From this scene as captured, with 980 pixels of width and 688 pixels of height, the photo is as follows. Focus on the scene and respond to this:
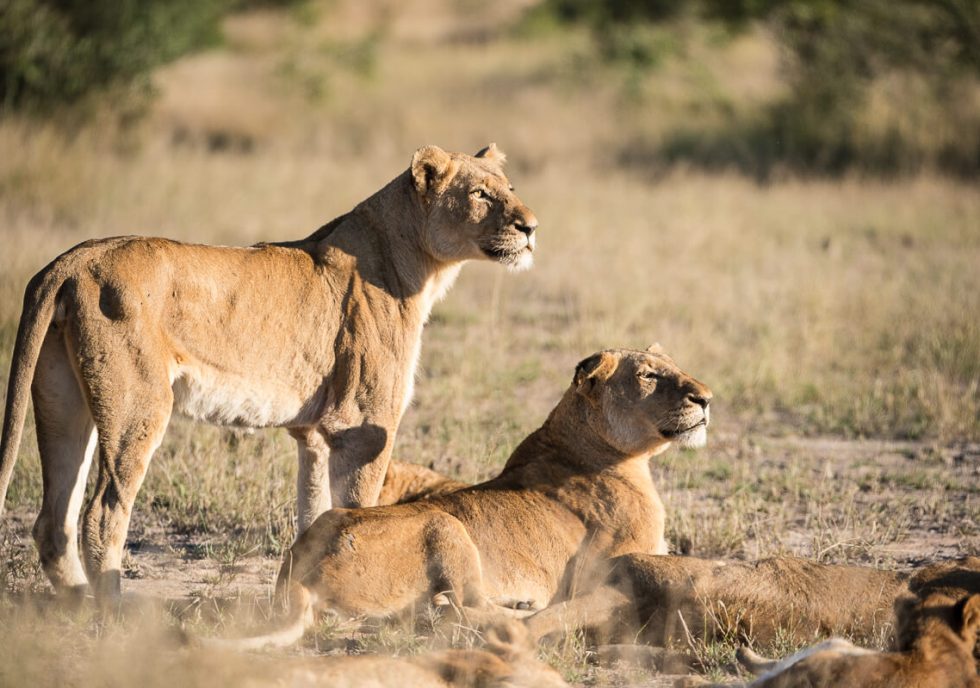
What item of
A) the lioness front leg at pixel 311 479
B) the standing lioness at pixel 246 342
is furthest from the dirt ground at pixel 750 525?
the standing lioness at pixel 246 342

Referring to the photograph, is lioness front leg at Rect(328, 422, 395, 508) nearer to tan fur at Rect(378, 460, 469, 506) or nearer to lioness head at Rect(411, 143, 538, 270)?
tan fur at Rect(378, 460, 469, 506)

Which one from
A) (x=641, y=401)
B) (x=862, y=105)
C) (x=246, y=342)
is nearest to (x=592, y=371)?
(x=641, y=401)

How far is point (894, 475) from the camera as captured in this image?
24.7ft

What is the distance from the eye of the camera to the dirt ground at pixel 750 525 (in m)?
5.16

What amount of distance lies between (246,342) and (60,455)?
2.81ft

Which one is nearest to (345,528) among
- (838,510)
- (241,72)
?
(838,510)

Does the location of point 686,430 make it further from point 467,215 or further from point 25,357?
point 25,357

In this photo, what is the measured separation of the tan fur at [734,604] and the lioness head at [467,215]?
178cm

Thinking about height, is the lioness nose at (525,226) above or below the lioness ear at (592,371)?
above

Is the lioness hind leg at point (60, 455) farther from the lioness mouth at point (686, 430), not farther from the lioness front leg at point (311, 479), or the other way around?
the lioness mouth at point (686, 430)

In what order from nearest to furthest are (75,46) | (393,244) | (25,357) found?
(25,357)
(393,244)
(75,46)

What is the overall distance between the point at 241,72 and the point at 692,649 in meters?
22.6

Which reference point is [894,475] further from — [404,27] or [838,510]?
[404,27]

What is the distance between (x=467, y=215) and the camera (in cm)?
623
